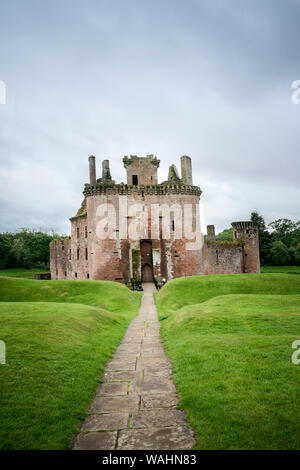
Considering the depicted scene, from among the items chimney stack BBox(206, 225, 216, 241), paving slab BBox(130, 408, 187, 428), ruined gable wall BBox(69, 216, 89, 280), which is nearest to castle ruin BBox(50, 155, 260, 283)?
ruined gable wall BBox(69, 216, 89, 280)

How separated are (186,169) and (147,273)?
579 inches

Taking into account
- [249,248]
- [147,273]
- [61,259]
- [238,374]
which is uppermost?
[249,248]

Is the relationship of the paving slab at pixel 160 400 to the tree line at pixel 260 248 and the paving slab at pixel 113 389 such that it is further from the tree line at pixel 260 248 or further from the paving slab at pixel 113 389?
the tree line at pixel 260 248

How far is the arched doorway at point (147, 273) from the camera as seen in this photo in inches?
1580

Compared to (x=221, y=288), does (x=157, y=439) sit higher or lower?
lower

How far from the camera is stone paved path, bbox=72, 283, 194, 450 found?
4.81m

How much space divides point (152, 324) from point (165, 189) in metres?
26.1

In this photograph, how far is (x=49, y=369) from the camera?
7.33 metres

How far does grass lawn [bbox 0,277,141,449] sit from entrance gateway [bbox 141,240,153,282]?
78.5ft

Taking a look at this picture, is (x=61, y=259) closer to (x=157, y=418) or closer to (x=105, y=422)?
(x=105, y=422)

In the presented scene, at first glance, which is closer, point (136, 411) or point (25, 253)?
point (136, 411)

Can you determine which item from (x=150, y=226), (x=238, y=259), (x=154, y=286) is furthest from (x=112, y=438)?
(x=238, y=259)

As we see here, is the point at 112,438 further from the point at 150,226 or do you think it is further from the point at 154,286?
the point at 150,226

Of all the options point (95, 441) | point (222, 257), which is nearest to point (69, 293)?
point (95, 441)
